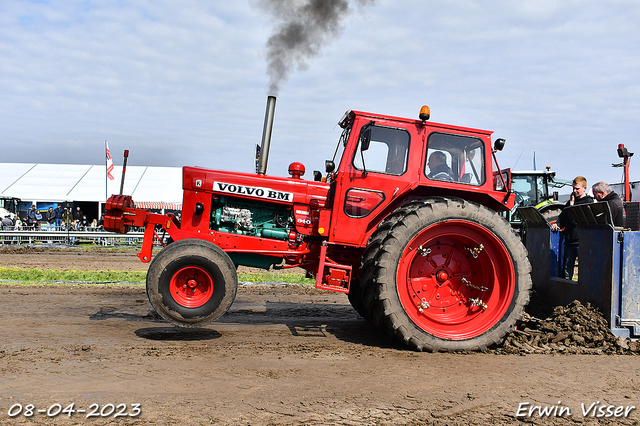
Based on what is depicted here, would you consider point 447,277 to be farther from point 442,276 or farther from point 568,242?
point 568,242

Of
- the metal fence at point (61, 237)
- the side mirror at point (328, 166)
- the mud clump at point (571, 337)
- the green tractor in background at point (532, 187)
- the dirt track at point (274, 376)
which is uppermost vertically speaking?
the green tractor in background at point (532, 187)

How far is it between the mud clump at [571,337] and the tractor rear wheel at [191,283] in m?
2.73

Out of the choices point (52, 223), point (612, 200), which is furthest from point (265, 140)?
point (52, 223)

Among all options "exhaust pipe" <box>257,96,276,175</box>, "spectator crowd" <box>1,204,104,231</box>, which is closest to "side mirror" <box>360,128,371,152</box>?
"exhaust pipe" <box>257,96,276,175</box>

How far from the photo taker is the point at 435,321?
17.5 ft

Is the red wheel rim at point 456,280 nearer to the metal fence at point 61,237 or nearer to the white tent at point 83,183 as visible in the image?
the metal fence at point 61,237

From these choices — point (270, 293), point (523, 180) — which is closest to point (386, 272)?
point (270, 293)

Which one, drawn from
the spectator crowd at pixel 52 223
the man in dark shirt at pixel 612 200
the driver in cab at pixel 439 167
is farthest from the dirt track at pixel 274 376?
the spectator crowd at pixel 52 223

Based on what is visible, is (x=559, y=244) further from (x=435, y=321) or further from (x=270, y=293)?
(x=270, y=293)

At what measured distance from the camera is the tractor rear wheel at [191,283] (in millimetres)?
5016

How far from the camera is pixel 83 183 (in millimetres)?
31438

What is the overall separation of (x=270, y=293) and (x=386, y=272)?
4457mm

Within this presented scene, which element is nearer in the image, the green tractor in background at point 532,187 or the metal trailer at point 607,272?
the metal trailer at point 607,272

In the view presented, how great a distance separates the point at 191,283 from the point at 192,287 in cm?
5
